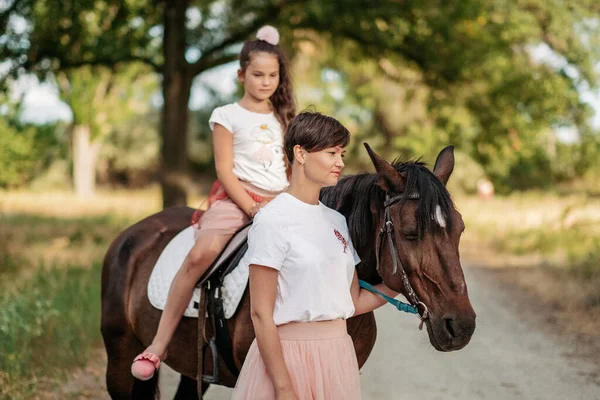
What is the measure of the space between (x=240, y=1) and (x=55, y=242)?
565 cm

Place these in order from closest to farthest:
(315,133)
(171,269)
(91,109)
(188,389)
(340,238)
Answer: (315,133) < (340,238) < (171,269) < (188,389) < (91,109)

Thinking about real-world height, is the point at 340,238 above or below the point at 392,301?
above

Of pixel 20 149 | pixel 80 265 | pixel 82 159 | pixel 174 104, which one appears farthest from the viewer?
pixel 82 159

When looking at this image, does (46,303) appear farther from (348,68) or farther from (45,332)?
(348,68)

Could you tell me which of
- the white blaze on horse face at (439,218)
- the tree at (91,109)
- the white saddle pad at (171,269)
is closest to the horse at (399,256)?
the white blaze on horse face at (439,218)

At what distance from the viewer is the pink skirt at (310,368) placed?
8.03 feet

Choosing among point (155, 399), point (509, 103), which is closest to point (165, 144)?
point (509, 103)

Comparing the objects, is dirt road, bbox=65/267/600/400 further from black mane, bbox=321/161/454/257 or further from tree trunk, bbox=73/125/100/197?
tree trunk, bbox=73/125/100/197

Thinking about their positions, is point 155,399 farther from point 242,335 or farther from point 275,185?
point 275,185

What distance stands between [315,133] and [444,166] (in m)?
0.63

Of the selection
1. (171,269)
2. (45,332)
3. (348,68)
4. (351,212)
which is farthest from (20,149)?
(351,212)

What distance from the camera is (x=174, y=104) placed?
11.9 m

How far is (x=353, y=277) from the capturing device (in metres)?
2.70

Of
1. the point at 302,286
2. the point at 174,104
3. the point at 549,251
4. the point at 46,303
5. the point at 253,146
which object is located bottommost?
the point at 549,251
